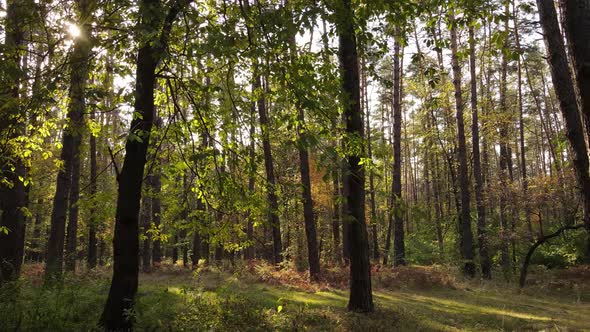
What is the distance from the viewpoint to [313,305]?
34.1 feet

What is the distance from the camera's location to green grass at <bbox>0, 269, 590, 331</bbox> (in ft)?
22.7

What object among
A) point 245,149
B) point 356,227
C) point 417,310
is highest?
point 245,149

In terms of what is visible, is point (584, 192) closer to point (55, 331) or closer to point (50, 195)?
point (55, 331)

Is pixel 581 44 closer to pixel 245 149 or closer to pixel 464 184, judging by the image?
pixel 245 149

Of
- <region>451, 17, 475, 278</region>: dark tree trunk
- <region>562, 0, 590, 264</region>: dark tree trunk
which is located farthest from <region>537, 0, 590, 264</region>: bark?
<region>451, 17, 475, 278</region>: dark tree trunk

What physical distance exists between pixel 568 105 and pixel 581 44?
6.46 ft

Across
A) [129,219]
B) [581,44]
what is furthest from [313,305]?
[581,44]

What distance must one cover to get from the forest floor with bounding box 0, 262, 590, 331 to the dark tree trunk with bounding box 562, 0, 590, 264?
5.42 metres

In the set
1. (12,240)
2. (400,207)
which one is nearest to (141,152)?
(400,207)

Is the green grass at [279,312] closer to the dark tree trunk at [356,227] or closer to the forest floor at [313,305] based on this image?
the forest floor at [313,305]

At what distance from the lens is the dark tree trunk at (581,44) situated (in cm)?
427

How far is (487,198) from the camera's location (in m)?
20.5

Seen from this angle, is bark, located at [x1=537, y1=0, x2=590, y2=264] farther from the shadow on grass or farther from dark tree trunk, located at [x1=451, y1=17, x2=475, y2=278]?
dark tree trunk, located at [x1=451, y1=17, x2=475, y2=278]

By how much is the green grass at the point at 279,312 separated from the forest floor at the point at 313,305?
21 mm
